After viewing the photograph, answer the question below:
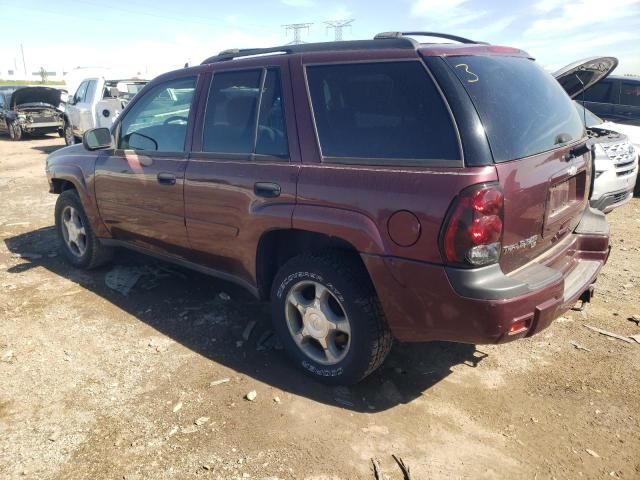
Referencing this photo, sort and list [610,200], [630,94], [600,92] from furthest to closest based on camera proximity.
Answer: [600,92] < [630,94] < [610,200]

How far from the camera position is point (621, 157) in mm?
6316

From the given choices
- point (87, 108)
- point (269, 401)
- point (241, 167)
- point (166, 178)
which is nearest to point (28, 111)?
point (87, 108)

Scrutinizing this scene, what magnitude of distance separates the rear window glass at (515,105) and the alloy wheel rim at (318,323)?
1257mm

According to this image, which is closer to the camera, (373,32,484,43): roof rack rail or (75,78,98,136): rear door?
(373,32,484,43): roof rack rail

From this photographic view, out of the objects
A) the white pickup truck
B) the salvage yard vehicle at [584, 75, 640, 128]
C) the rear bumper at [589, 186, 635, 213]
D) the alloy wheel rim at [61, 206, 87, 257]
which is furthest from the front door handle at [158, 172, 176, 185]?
the white pickup truck

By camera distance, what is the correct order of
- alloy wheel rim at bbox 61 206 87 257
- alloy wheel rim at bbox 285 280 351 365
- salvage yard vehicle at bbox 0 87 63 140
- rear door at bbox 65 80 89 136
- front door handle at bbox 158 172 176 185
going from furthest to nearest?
salvage yard vehicle at bbox 0 87 63 140, rear door at bbox 65 80 89 136, alloy wheel rim at bbox 61 206 87 257, front door handle at bbox 158 172 176 185, alloy wheel rim at bbox 285 280 351 365

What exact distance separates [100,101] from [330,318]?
1115cm

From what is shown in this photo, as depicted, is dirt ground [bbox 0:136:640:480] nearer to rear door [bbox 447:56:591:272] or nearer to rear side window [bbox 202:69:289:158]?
rear door [bbox 447:56:591:272]

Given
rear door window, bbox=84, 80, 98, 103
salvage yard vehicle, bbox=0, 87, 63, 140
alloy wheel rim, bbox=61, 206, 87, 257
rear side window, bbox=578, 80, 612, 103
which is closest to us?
alloy wheel rim, bbox=61, 206, 87, 257

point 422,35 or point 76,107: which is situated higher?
point 422,35

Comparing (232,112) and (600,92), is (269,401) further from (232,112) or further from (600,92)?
(600,92)

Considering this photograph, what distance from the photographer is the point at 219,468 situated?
246 cm

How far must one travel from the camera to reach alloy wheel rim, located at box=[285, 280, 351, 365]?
3.00 metres

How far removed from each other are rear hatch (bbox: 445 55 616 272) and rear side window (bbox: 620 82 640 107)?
715cm
